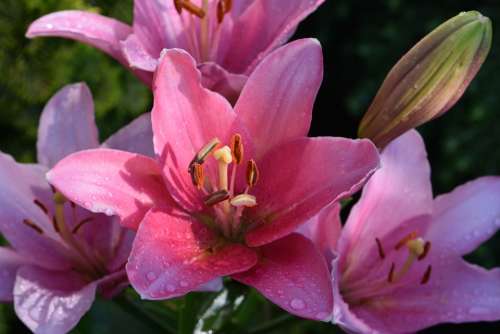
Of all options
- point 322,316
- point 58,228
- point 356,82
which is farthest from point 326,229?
point 356,82

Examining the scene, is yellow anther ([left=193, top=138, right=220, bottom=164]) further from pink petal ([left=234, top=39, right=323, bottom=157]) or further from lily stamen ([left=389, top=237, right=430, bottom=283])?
lily stamen ([left=389, top=237, right=430, bottom=283])

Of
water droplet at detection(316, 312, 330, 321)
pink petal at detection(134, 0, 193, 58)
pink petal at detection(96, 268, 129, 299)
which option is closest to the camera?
water droplet at detection(316, 312, 330, 321)

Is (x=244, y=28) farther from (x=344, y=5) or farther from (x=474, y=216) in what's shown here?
(x=344, y=5)

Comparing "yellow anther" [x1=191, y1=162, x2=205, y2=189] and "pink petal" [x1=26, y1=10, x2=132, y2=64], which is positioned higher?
"pink petal" [x1=26, y1=10, x2=132, y2=64]

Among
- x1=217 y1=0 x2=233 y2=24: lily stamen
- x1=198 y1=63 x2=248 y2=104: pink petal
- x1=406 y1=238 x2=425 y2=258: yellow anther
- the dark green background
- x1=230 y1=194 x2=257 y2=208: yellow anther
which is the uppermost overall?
x1=217 y1=0 x2=233 y2=24: lily stamen

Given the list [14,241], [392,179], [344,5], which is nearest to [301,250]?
[392,179]

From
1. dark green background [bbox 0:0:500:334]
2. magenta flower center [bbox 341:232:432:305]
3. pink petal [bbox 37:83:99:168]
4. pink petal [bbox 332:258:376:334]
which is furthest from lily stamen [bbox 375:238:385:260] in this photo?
dark green background [bbox 0:0:500:334]

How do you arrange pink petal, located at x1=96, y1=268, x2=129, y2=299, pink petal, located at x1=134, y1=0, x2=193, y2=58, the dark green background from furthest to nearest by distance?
the dark green background
pink petal, located at x1=134, y1=0, x2=193, y2=58
pink petal, located at x1=96, y1=268, x2=129, y2=299
